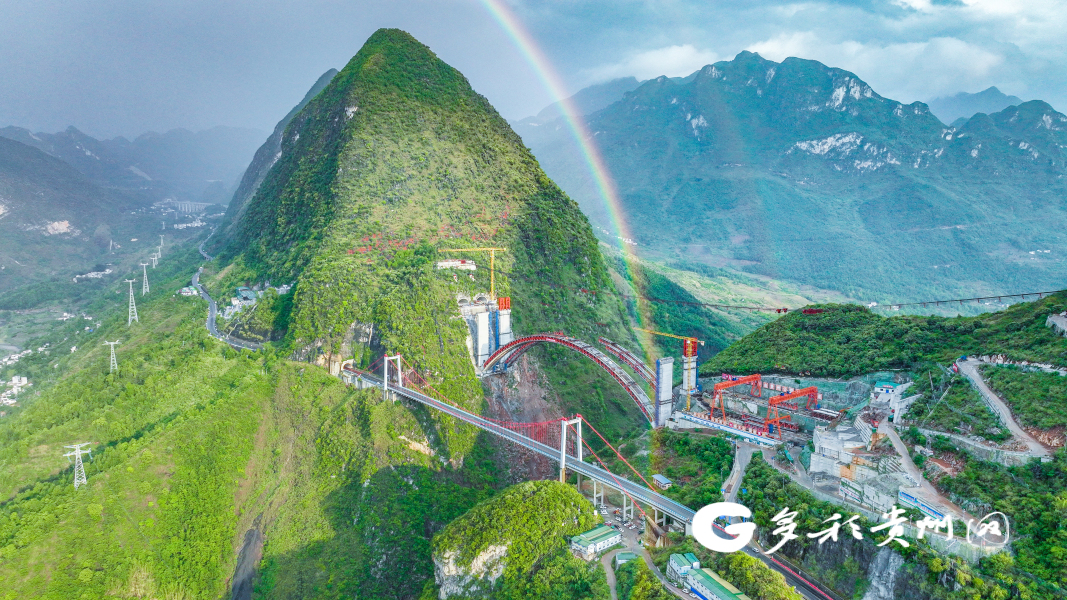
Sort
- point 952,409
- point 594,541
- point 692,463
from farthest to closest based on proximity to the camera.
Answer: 1. point 692,463
2. point 952,409
3. point 594,541

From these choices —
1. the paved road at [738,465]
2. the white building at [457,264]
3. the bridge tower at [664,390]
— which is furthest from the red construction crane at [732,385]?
the white building at [457,264]

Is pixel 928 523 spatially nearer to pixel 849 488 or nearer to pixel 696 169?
pixel 849 488

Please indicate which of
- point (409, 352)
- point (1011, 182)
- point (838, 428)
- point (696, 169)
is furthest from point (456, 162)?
point (1011, 182)

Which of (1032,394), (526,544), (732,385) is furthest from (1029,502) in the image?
(526,544)

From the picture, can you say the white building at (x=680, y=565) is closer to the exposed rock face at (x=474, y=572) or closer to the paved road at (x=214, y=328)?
the exposed rock face at (x=474, y=572)

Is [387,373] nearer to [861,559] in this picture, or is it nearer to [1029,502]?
[861,559]

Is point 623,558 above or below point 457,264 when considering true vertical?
below

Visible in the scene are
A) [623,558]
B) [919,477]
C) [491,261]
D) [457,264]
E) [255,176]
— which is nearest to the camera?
[919,477]
